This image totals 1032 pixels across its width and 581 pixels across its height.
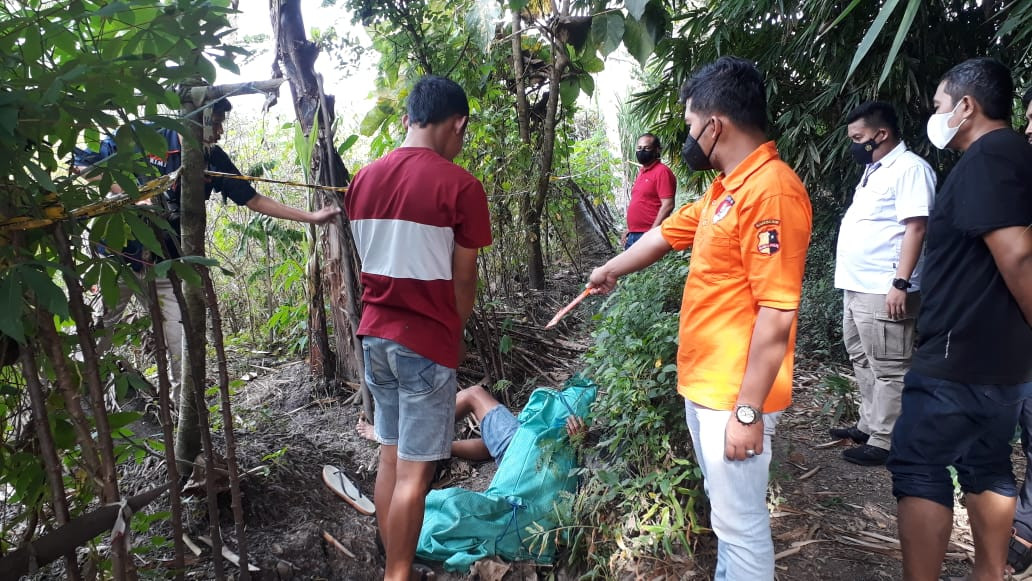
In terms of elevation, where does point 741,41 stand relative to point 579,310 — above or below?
above

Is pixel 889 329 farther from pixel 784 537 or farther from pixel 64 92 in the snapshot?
pixel 64 92

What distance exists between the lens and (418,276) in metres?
1.92

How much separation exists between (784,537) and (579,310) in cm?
330

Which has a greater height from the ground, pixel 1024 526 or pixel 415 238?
pixel 415 238

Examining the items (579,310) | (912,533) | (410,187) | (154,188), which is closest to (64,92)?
(154,188)

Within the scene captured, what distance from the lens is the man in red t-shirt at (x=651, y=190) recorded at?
16.2 ft

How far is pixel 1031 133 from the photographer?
192cm

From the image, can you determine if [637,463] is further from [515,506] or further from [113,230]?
[113,230]

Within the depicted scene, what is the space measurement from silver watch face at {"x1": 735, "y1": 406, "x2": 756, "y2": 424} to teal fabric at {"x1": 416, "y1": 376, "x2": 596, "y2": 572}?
1.17 meters

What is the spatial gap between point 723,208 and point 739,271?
0.17 metres

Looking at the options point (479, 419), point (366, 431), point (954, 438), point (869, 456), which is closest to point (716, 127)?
point (954, 438)

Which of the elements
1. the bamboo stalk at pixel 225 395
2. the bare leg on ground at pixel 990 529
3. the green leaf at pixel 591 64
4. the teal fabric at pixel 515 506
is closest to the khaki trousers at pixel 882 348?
the bare leg on ground at pixel 990 529

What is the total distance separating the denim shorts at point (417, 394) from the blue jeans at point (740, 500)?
867 mm

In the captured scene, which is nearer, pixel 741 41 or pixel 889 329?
pixel 889 329
